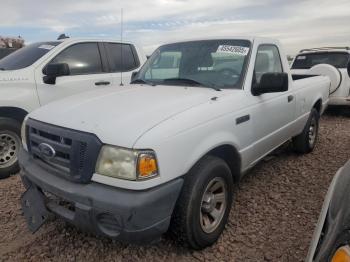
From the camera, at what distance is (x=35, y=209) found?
2.78 meters

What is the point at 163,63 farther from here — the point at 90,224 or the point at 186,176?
the point at 90,224

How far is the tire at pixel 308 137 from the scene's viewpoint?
16.9 feet

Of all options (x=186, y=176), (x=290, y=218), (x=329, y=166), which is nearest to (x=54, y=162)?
(x=186, y=176)

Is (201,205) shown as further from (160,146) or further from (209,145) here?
(160,146)

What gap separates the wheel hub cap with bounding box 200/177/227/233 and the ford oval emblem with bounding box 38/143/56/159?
1.23 m

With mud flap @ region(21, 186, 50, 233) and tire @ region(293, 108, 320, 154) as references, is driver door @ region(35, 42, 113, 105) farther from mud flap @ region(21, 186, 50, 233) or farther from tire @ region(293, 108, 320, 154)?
tire @ region(293, 108, 320, 154)

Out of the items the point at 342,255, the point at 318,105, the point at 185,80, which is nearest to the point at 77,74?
the point at 185,80

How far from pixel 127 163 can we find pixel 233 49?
6.55ft

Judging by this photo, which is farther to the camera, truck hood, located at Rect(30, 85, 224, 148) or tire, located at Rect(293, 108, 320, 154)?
tire, located at Rect(293, 108, 320, 154)

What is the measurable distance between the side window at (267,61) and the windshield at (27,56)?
10.5 ft

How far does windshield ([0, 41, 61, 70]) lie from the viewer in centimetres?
498

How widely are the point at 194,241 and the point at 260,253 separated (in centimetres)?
62

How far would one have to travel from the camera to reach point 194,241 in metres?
2.71

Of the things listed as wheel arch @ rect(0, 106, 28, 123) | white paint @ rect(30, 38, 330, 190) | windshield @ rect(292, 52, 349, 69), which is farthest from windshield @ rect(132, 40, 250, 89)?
windshield @ rect(292, 52, 349, 69)
